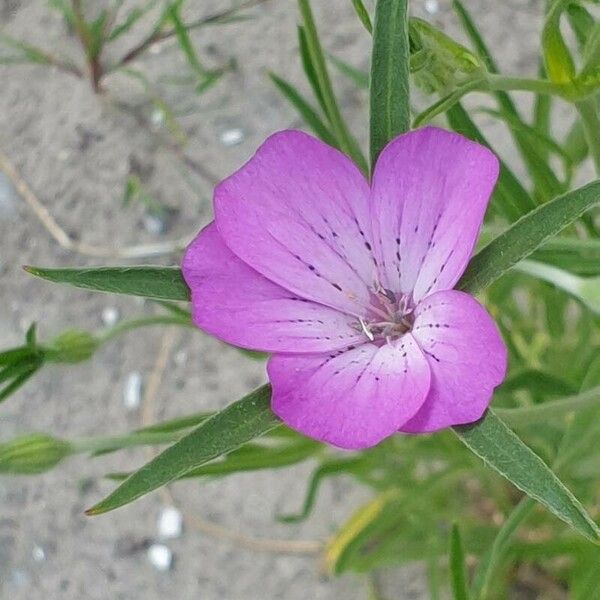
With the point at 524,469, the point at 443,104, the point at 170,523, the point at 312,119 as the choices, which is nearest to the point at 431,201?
the point at 443,104

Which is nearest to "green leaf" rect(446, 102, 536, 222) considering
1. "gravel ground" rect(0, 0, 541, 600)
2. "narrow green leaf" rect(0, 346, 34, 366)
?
"narrow green leaf" rect(0, 346, 34, 366)

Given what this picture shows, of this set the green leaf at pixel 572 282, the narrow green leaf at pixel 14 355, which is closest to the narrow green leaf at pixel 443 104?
the green leaf at pixel 572 282

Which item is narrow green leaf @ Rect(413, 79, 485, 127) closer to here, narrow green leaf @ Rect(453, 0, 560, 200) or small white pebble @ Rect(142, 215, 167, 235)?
narrow green leaf @ Rect(453, 0, 560, 200)

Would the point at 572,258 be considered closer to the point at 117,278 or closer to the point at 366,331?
the point at 366,331

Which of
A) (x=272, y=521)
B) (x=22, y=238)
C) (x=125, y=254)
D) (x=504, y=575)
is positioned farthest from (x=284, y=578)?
(x=22, y=238)

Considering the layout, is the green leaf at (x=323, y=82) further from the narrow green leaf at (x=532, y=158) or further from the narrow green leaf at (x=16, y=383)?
the narrow green leaf at (x=16, y=383)

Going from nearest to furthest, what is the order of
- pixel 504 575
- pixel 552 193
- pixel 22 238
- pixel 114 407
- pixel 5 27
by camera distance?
pixel 552 193 → pixel 504 575 → pixel 114 407 → pixel 22 238 → pixel 5 27

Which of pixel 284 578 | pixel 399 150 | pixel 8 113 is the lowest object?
pixel 284 578

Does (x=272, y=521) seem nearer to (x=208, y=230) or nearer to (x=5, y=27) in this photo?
(x=208, y=230)
